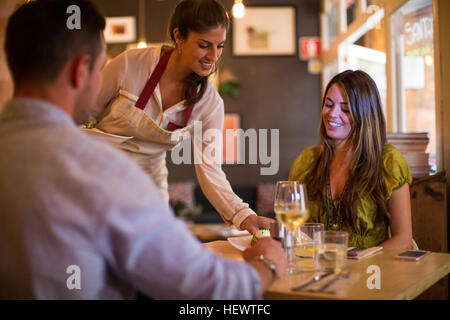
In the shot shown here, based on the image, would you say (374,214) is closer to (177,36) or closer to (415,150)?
(415,150)

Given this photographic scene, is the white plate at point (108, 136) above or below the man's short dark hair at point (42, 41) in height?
below

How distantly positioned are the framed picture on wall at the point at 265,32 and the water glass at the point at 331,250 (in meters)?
5.16

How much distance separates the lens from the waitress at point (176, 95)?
2.02 metres

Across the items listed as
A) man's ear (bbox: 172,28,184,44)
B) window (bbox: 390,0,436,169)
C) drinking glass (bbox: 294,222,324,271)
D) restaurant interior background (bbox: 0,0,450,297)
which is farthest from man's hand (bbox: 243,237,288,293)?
window (bbox: 390,0,436,169)

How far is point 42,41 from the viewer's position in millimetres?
990

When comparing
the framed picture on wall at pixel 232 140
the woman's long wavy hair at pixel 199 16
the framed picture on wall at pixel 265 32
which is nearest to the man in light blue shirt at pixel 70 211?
the woman's long wavy hair at pixel 199 16

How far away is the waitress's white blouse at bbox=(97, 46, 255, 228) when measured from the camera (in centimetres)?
212

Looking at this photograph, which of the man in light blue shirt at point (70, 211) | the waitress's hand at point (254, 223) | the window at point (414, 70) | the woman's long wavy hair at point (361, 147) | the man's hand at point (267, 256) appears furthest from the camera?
the window at point (414, 70)

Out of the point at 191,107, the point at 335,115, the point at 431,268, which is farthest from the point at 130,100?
the point at 431,268

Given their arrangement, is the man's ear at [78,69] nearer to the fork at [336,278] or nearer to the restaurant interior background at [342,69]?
the fork at [336,278]

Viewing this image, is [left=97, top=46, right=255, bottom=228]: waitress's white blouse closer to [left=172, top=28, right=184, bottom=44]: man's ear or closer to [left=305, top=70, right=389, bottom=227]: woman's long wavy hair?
[left=172, top=28, right=184, bottom=44]: man's ear

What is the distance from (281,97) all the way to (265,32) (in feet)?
2.85
